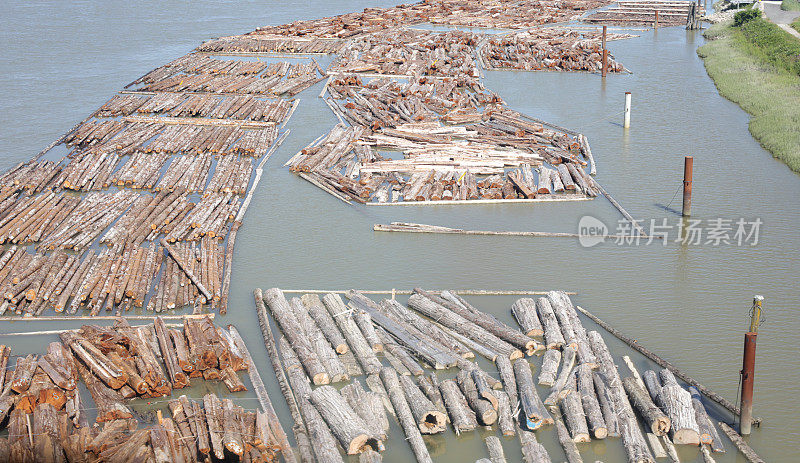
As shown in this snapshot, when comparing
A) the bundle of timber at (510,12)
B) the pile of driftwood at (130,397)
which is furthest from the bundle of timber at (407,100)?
the bundle of timber at (510,12)

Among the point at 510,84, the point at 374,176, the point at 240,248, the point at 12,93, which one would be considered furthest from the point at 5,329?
the point at 510,84

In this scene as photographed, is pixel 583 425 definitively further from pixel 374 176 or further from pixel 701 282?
pixel 374 176

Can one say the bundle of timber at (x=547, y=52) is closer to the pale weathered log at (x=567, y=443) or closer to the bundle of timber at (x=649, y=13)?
the bundle of timber at (x=649, y=13)

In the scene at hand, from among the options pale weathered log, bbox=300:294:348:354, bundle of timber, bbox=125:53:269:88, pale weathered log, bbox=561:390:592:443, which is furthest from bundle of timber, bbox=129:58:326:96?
pale weathered log, bbox=561:390:592:443

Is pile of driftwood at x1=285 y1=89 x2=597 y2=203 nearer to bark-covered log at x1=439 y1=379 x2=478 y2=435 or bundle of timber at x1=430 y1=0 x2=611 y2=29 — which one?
bark-covered log at x1=439 y1=379 x2=478 y2=435

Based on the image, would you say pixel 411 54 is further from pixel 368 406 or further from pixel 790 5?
pixel 368 406

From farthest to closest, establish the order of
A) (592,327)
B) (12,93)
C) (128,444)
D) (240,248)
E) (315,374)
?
1. (12,93)
2. (240,248)
3. (592,327)
4. (315,374)
5. (128,444)

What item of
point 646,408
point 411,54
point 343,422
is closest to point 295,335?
point 343,422
